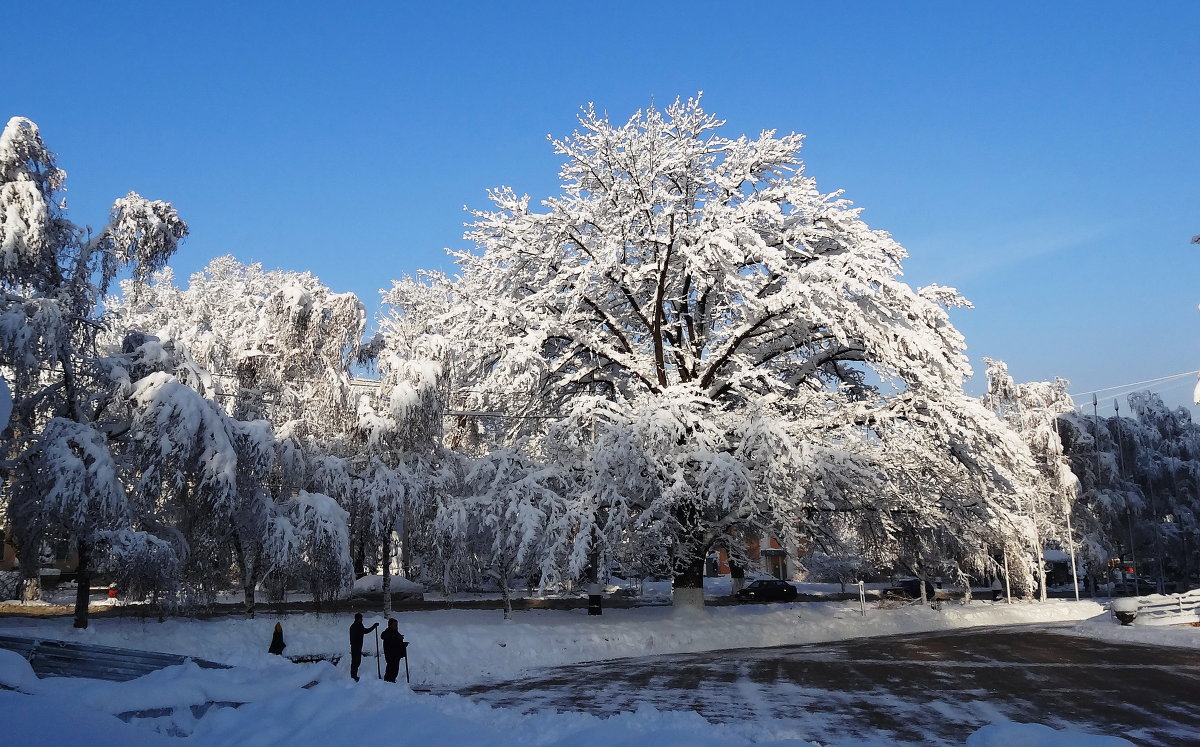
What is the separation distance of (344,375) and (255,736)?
669 inches

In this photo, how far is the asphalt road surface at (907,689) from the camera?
11.9 m

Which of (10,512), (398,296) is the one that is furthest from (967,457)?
(398,296)

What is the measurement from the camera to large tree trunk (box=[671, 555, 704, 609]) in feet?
88.3

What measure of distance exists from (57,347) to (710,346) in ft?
56.1

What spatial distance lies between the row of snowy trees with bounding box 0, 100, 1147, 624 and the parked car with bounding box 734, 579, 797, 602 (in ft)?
48.1

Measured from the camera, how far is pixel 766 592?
4444 cm

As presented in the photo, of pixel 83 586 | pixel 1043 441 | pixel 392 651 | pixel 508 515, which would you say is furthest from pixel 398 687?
pixel 1043 441

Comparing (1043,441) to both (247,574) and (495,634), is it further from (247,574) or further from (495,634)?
(247,574)

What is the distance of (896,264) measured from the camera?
81.6ft

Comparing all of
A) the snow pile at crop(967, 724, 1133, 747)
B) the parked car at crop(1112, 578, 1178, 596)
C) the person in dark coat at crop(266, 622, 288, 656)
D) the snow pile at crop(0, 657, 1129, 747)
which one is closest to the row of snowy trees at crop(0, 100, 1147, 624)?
the person in dark coat at crop(266, 622, 288, 656)

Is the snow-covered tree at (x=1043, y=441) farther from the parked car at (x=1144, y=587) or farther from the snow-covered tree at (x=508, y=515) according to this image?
the snow-covered tree at (x=508, y=515)

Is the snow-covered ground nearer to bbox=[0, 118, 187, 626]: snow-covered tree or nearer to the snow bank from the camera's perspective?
the snow bank

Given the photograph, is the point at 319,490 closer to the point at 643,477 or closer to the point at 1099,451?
the point at 643,477

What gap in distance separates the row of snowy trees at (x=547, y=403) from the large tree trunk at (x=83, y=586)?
0.46 ft
